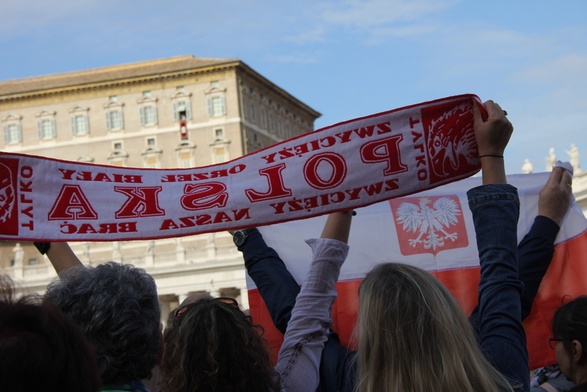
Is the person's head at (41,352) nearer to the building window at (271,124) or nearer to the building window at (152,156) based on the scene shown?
the building window at (152,156)

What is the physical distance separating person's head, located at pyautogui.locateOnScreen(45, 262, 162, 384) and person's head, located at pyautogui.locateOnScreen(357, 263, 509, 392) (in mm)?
517

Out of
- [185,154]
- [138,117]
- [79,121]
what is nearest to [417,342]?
[185,154]

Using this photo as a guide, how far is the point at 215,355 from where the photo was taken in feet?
9.00

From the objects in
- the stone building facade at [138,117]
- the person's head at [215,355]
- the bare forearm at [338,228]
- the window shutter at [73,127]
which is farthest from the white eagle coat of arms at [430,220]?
the window shutter at [73,127]

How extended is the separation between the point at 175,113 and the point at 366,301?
200 ft

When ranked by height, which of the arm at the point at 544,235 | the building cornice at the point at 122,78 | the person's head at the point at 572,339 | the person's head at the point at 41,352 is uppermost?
the building cornice at the point at 122,78

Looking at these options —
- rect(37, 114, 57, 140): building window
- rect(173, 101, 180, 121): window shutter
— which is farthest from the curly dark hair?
rect(37, 114, 57, 140): building window

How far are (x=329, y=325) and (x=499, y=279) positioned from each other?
0.66 m

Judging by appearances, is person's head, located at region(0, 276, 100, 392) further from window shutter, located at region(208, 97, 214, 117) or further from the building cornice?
window shutter, located at region(208, 97, 214, 117)

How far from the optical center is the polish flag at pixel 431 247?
4328mm

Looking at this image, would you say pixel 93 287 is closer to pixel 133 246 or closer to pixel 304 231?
pixel 304 231

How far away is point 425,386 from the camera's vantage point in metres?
2.43

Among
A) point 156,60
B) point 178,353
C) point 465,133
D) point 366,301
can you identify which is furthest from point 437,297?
point 156,60

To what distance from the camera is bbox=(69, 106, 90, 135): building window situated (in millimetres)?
62875
